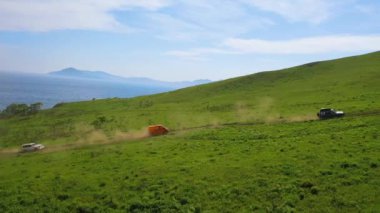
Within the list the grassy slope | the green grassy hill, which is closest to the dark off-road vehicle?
the green grassy hill

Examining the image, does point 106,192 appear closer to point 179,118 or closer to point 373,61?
point 179,118

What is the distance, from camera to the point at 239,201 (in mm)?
28375

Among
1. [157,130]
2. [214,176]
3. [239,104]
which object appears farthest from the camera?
[239,104]

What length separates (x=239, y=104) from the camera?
85.1m

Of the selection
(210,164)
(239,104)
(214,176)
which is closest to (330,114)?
(210,164)

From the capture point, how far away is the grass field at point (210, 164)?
2852 centimetres

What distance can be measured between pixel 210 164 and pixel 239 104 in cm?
4994

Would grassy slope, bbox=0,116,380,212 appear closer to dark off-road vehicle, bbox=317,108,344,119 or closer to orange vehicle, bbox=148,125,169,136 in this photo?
dark off-road vehicle, bbox=317,108,344,119

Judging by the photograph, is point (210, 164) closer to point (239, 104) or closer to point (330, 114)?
point (330, 114)

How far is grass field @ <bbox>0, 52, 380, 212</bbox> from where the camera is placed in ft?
93.6

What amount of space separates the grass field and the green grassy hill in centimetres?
74

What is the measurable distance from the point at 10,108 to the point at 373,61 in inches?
4173

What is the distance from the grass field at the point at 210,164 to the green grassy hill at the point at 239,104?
743 mm

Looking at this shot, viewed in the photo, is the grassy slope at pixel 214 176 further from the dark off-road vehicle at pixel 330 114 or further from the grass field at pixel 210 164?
the dark off-road vehicle at pixel 330 114
